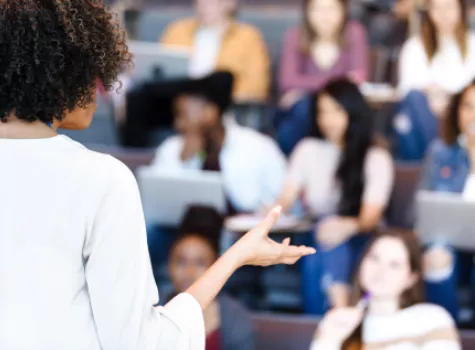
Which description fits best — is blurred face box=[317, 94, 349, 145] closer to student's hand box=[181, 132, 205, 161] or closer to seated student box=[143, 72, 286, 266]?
seated student box=[143, 72, 286, 266]

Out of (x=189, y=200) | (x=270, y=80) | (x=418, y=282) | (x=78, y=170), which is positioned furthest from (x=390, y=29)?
(x=78, y=170)

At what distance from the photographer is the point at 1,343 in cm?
83

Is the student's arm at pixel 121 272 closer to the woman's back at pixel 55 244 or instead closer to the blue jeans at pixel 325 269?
the woman's back at pixel 55 244

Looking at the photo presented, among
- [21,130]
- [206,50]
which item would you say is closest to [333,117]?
[206,50]

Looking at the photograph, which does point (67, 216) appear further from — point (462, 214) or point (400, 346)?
point (462, 214)

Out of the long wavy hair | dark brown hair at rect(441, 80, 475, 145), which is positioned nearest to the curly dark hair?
the long wavy hair

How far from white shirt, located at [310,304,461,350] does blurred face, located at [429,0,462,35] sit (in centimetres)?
139

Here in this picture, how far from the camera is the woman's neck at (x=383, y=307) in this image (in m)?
2.15

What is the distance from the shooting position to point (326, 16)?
3.27m

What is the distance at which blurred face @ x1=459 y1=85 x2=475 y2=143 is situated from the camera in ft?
8.52

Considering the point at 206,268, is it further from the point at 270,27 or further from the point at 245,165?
the point at 270,27

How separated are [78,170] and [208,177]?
176 centimetres

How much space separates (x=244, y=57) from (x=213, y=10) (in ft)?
0.75

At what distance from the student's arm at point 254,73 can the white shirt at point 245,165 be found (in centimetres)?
59
